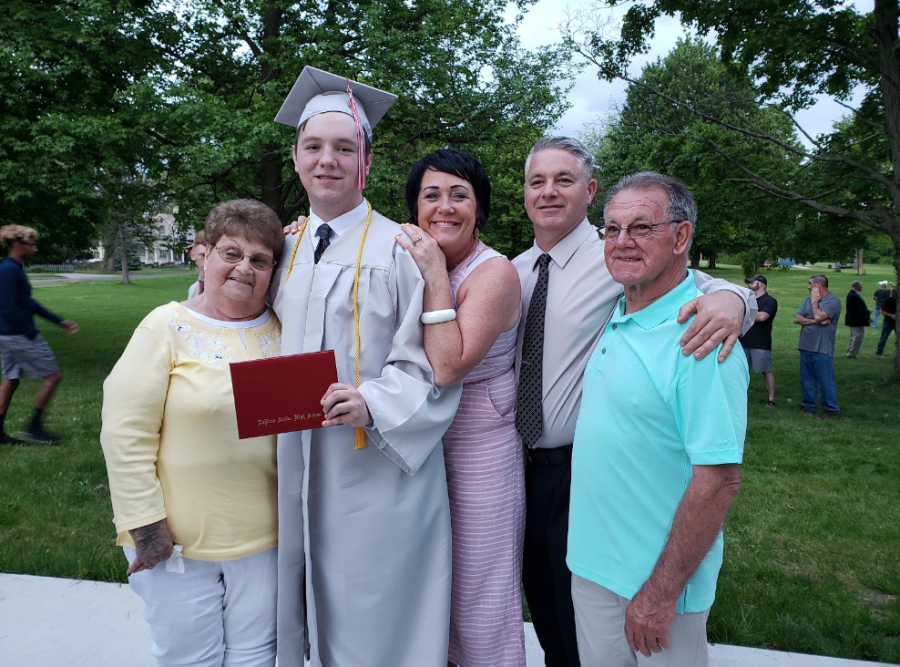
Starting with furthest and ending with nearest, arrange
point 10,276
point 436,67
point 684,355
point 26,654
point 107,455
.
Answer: point 436,67
point 10,276
point 26,654
point 107,455
point 684,355

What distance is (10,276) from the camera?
700cm

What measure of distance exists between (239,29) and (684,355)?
443 inches

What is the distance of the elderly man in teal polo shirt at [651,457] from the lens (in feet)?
5.38

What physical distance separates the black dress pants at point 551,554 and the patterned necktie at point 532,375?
13 cm

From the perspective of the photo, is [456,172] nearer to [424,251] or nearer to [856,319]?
[424,251]

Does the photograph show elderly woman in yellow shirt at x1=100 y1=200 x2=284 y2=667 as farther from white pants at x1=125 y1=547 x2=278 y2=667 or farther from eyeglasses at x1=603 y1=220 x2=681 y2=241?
eyeglasses at x1=603 y1=220 x2=681 y2=241

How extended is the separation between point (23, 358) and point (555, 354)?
7.16 meters

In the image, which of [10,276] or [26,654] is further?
[10,276]

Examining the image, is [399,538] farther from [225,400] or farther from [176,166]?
[176,166]

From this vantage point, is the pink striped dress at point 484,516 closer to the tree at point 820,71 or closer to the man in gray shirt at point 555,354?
the man in gray shirt at point 555,354

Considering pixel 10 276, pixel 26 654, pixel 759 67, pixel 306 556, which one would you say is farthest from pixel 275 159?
pixel 306 556

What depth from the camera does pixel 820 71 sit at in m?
10.5

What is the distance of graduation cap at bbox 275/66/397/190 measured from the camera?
7.40 ft

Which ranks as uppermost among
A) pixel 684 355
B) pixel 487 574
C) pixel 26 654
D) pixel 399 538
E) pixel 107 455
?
pixel 684 355
